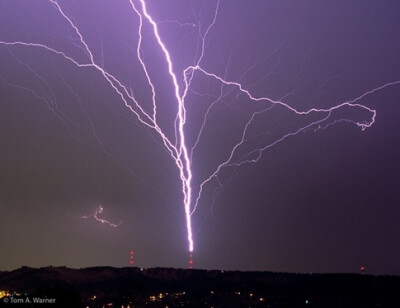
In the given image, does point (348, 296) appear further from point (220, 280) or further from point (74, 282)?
point (74, 282)

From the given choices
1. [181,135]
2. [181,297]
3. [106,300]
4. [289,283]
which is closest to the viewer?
[181,135]

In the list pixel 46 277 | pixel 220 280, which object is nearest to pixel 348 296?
pixel 220 280

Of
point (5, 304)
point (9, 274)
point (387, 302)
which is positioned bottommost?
point (5, 304)
